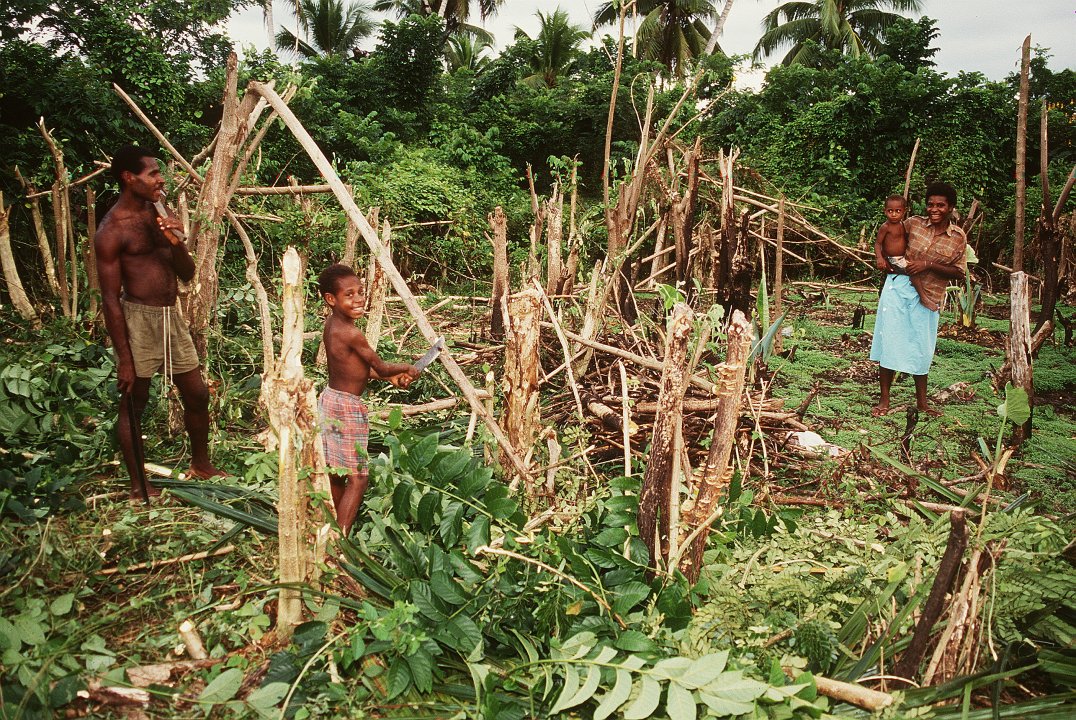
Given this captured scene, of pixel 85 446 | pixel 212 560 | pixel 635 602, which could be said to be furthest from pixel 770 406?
pixel 85 446

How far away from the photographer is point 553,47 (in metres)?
18.7

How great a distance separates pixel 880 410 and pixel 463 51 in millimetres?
19671

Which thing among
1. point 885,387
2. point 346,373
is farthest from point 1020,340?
point 346,373

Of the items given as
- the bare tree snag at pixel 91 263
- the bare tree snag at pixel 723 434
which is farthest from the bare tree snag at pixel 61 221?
the bare tree snag at pixel 723 434

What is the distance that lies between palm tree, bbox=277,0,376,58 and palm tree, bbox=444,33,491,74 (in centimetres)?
245

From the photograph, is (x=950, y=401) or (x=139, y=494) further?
(x=950, y=401)

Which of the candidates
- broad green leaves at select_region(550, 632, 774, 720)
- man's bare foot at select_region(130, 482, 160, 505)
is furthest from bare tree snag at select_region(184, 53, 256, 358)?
broad green leaves at select_region(550, 632, 774, 720)

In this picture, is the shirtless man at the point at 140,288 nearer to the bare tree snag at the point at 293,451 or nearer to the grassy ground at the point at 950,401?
the bare tree snag at the point at 293,451

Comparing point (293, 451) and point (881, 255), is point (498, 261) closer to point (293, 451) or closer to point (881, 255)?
point (881, 255)

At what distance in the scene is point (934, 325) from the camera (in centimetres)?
427

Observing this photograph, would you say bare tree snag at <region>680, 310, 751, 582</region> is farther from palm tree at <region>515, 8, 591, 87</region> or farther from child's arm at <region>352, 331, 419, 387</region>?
palm tree at <region>515, 8, 591, 87</region>

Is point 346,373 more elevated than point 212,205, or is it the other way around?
point 212,205

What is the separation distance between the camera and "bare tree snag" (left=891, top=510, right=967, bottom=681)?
4.90 ft

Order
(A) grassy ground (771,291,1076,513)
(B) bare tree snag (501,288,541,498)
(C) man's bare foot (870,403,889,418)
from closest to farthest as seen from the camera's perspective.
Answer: (B) bare tree snag (501,288,541,498)
(A) grassy ground (771,291,1076,513)
(C) man's bare foot (870,403,889,418)
